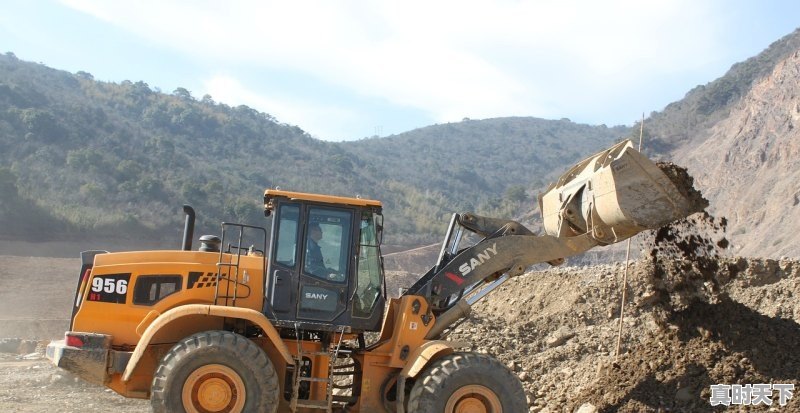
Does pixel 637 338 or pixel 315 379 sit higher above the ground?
pixel 637 338

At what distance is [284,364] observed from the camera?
317 inches

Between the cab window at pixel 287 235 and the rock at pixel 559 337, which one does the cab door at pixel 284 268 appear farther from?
the rock at pixel 559 337

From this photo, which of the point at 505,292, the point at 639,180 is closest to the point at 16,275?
the point at 505,292

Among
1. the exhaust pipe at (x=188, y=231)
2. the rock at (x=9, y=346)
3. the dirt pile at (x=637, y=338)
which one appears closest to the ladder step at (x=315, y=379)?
the exhaust pipe at (x=188, y=231)

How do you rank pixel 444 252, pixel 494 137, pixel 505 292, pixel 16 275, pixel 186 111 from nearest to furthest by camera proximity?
pixel 444 252 → pixel 505 292 → pixel 16 275 → pixel 186 111 → pixel 494 137

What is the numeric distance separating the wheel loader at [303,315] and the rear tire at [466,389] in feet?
0.04

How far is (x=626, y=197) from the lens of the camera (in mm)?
7980

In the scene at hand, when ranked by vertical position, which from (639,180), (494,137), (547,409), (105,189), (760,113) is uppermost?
(494,137)

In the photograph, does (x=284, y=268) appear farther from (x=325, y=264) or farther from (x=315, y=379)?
(x=315, y=379)

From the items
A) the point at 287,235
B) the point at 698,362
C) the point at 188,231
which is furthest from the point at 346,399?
the point at 698,362

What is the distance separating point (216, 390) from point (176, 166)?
44.4 m

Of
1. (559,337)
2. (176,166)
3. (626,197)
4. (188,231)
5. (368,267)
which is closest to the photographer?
(626,197)

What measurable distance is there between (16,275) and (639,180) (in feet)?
85.1

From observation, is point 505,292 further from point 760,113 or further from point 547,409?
point 760,113
